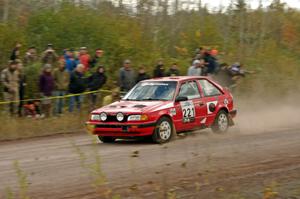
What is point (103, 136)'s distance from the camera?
15734 mm

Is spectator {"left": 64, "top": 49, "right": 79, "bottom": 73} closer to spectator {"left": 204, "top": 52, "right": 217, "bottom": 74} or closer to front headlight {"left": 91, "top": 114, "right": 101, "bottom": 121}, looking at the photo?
spectator {"left": 204, "top": 52, "right": 217, "bottom": 74}

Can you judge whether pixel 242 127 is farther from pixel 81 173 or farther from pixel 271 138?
pixel 81 173

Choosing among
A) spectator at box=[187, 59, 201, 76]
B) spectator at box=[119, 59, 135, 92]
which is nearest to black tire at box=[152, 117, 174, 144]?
spectator at box=[119, 59, 135, 92]

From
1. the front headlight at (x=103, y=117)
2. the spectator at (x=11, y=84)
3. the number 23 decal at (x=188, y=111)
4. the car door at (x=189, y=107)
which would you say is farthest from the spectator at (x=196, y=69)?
the front headlight at (x=103, y=117)

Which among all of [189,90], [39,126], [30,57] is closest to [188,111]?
[189,90]

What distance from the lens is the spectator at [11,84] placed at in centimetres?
1953

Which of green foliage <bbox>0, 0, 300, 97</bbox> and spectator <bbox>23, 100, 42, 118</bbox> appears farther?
green foliage <bbox>0, 0, 300, 97</bbox>

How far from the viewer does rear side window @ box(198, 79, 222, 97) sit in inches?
670

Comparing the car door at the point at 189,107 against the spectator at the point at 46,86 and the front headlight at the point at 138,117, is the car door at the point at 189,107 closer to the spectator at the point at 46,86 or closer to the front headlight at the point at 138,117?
the front headlight at the point at 138,117

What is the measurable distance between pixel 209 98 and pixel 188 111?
105cm

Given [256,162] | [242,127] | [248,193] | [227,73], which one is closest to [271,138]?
[242,127]

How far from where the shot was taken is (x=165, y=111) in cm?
1532

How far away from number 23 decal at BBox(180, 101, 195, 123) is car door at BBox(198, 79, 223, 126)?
515 mm

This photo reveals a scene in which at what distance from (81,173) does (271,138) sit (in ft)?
21.5
